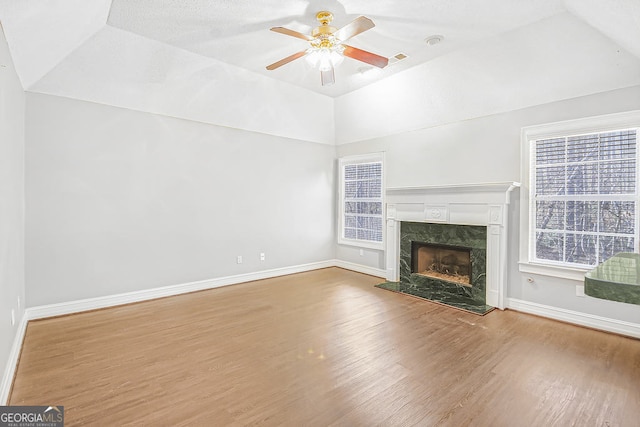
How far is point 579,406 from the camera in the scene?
2139 millimetres

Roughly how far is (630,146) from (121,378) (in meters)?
5.14

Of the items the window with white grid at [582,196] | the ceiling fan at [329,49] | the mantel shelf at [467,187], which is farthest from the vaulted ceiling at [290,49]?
the mantel shelf at [467,187]

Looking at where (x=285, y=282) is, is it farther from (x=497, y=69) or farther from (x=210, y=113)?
(x=497, y=69)

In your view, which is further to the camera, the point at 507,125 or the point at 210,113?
the point at 210,113

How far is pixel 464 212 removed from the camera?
4.38m

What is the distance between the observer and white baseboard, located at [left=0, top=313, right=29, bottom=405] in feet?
6.93

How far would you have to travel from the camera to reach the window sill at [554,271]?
349cm

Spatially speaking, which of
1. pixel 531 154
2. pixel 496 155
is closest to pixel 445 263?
pixel 496 155

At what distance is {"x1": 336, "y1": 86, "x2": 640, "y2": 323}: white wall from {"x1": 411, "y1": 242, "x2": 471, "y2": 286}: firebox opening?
0.65 m

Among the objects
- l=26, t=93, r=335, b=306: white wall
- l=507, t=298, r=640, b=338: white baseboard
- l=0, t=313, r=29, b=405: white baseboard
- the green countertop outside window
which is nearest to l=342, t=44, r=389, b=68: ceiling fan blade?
the green countertop outside window

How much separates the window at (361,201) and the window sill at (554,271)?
90.1 inches

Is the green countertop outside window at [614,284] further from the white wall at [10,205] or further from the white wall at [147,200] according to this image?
the white wall at [147,200]

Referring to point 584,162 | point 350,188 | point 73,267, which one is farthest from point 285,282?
point 584,162

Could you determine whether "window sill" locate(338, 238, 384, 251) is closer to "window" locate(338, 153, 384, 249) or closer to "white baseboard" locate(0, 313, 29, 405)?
"window" locate(338, 153, 384, 249)
